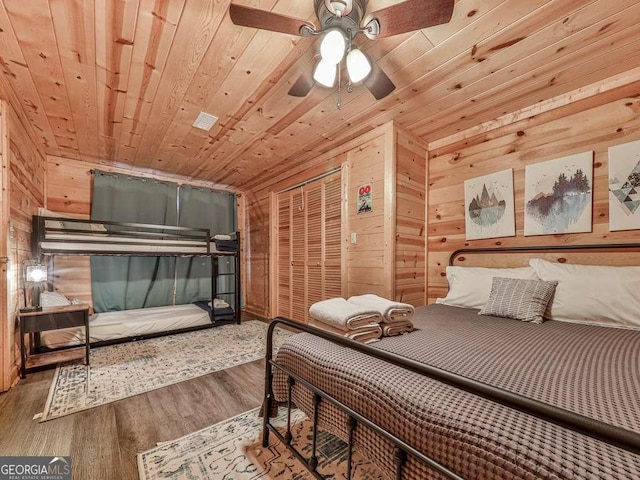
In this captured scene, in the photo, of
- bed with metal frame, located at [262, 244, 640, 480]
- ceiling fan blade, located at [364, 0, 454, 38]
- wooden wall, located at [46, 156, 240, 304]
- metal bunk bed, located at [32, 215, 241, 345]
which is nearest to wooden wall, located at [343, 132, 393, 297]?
ceiling fan blade, located at [364, 0, 454, 38]

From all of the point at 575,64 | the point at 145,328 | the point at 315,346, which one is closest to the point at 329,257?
the point at 315,346

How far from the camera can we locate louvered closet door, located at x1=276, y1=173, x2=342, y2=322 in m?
3.19

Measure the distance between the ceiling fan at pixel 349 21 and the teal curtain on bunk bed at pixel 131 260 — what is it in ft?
11.7

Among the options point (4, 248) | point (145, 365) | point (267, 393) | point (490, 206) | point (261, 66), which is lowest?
point (145, 365)

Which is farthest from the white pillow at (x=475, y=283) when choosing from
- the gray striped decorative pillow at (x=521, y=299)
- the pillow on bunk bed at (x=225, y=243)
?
the pillow on bunk bed at (x=225, y=243)

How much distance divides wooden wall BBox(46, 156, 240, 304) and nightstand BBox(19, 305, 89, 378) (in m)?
1.04

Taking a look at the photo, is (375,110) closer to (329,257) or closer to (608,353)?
(329,257)

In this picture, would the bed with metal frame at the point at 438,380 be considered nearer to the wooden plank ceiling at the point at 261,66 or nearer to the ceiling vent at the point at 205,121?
the wooden plank ceiling at the point at 261,66

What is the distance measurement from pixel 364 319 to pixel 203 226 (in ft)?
12.7

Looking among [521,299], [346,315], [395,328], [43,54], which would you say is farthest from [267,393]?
[43,54]

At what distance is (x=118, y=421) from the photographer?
167 cm

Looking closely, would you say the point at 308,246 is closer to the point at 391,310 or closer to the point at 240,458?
the point at 391,310

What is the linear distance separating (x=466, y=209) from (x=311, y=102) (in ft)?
5.77

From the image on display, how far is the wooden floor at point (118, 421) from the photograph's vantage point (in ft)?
4.55
